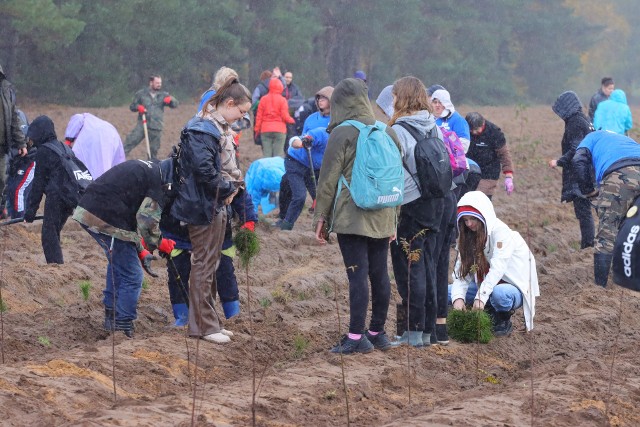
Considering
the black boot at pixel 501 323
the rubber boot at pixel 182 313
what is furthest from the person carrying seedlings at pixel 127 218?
the black boot at pixel 501 323

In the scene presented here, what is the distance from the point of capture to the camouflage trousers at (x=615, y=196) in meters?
9.50

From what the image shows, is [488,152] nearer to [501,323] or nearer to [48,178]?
[501,323]

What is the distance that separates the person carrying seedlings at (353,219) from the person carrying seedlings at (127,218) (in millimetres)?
1122

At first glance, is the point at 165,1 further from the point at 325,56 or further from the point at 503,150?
the point at 503,150

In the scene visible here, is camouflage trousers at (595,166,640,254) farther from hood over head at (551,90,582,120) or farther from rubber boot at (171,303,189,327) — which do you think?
rubber boot at (171,303,189,327)

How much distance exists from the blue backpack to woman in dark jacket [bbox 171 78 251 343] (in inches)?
33.5

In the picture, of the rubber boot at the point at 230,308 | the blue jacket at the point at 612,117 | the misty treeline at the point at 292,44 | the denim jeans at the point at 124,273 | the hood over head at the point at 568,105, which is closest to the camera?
the denim jeans at the point at 124,273

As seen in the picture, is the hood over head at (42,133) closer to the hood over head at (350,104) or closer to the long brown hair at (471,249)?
the hood over head at (350,104)

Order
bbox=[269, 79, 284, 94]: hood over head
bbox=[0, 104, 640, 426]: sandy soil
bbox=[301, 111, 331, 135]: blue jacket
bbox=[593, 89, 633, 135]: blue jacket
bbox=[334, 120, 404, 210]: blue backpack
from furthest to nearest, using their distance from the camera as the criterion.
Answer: bbox=[269, 79, 284, 94]: hood over head → bbox=[593, 89, 633, 135]: blue jacket → bbox=[301, 111, 331, 135]: blue jacket → bbox=[334, 120, 404, 210]: blue backpack → bbox=[0, 104, 640, 426]: sandy soil

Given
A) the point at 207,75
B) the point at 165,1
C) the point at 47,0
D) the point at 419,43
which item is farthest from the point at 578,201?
the point at 419,43

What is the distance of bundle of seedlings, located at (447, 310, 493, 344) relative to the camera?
8.14 meters

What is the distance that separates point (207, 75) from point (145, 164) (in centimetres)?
2951

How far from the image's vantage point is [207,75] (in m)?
36.6

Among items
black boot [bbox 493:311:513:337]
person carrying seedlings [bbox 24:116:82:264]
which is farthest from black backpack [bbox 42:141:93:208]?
black boot [bbox 493:311:513:337]
